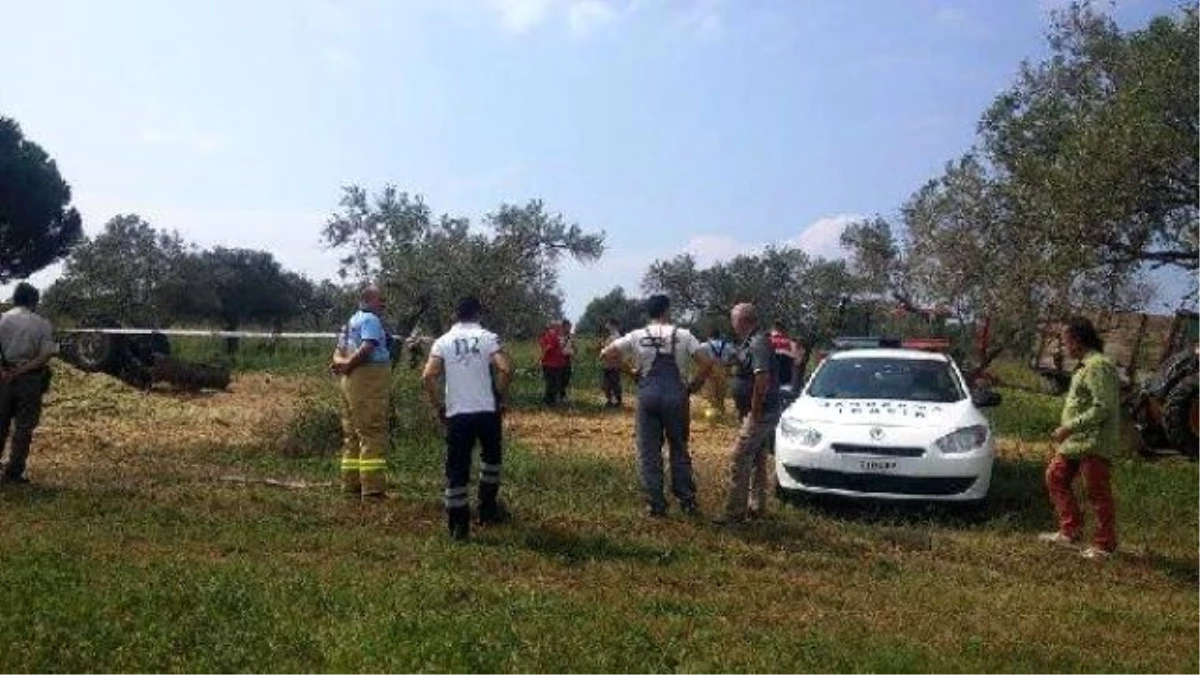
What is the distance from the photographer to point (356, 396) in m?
9.34

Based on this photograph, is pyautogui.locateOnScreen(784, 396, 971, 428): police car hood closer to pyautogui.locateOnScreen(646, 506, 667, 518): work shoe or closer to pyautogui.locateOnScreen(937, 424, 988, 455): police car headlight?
pyautogui.locateOnScreen(937, 424, 988, 455): police car headlight

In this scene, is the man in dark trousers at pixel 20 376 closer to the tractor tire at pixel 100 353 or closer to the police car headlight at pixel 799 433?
the police car headlight at pixel 799 433

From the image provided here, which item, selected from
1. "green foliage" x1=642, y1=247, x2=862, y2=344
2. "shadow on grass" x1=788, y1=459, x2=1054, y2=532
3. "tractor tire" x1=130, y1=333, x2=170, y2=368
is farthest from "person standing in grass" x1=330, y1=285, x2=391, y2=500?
"green foliage" x1=642, y1=247, x2=862, y2=344

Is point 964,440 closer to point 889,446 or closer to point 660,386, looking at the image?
point 889,446

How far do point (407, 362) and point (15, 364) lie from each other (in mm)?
9498

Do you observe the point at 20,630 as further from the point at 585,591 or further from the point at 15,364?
the point at 15,364

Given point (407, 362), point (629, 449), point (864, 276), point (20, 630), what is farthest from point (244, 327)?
point (20, 630)

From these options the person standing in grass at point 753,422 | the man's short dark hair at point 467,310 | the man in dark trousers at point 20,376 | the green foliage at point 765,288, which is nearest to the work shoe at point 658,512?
the person standing in grass at point 753,422

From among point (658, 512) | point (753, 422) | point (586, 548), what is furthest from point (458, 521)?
point (753, 422)

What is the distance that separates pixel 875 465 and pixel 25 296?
24.9 ft

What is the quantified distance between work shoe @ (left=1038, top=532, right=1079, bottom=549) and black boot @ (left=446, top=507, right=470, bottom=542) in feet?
14.9

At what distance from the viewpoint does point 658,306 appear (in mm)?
8906

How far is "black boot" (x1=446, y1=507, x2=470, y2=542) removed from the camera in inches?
309

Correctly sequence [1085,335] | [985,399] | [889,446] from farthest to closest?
[985,399], [889,446], [1085,335]
